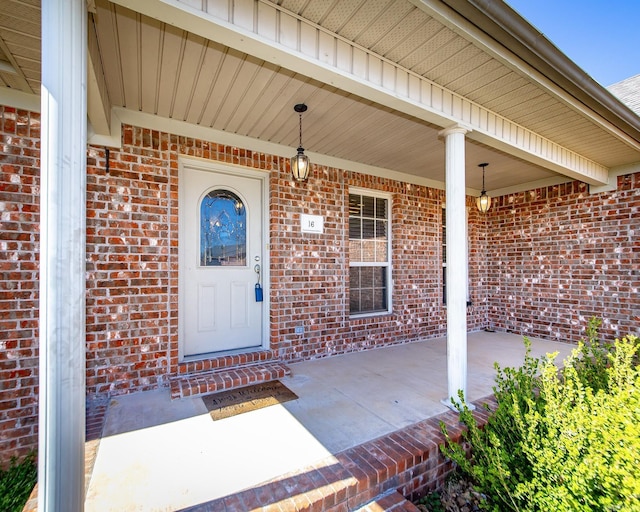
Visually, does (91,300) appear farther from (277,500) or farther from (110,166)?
(277,500)

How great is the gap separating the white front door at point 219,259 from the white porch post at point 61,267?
214 cm

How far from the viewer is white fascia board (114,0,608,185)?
5.44 ft

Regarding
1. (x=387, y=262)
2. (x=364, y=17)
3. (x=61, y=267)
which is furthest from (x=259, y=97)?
(x=387, y=262)

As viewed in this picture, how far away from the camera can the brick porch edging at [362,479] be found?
1.67m

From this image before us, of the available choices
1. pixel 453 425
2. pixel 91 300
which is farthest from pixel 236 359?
pixel 453 425

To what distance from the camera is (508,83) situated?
255cm

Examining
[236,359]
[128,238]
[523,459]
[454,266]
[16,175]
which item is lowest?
[523,459]

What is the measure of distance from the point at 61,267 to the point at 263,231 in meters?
2.74

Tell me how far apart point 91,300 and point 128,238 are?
2.14ft

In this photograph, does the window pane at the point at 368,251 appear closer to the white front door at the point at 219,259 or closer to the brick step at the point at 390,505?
the white front door at the point at 219,259

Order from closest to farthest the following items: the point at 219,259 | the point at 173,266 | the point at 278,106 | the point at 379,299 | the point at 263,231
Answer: the point at 278,106 → the point at 173,266 → the point at 219,259 → the point at 263,231 → the point at 379,299

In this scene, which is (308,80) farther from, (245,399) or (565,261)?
(565,261)

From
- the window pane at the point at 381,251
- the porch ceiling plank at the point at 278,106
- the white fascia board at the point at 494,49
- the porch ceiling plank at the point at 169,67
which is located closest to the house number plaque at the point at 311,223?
the porch ceiling plank at the point at 278,106

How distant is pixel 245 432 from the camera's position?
7.75 feet
